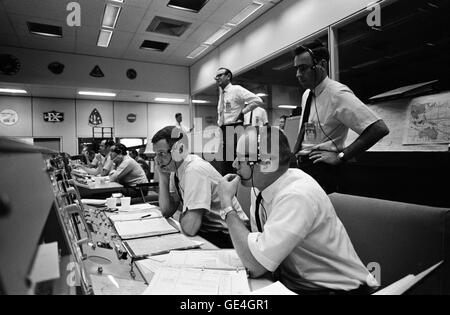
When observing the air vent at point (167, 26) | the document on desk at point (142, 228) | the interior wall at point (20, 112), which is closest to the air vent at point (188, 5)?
the air vent at point (167, 26)

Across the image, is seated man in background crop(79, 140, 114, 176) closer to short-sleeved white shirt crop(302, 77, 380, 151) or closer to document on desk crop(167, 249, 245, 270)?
short-sleeved white shirt crop(302, 77, 380, 151)

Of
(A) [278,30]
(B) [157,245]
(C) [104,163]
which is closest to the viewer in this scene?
(B) [157,245]

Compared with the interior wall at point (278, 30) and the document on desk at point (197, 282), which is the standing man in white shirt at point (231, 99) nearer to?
the interior wall at point (278, 30)

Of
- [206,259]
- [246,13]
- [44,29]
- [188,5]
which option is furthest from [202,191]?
[44,29]

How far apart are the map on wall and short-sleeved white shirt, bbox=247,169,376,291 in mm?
1597

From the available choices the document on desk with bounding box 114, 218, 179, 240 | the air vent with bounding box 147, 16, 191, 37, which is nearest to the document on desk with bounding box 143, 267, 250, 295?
the document on desk with bounding box 114, 218, 179, 240

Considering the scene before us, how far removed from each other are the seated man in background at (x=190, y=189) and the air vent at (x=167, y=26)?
3698 mm

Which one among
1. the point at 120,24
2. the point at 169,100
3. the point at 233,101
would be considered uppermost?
the point at 120,24

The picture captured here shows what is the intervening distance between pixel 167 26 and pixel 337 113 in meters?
4.38

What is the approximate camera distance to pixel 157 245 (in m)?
1.27

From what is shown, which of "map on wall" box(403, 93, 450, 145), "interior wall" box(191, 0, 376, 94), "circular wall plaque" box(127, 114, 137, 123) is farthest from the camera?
"circular wall plaque" box(127, 114, 137, 123)

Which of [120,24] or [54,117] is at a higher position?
[120,24]

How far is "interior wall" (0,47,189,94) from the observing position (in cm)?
620

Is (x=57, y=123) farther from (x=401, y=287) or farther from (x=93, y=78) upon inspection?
(x=401, y=287)
